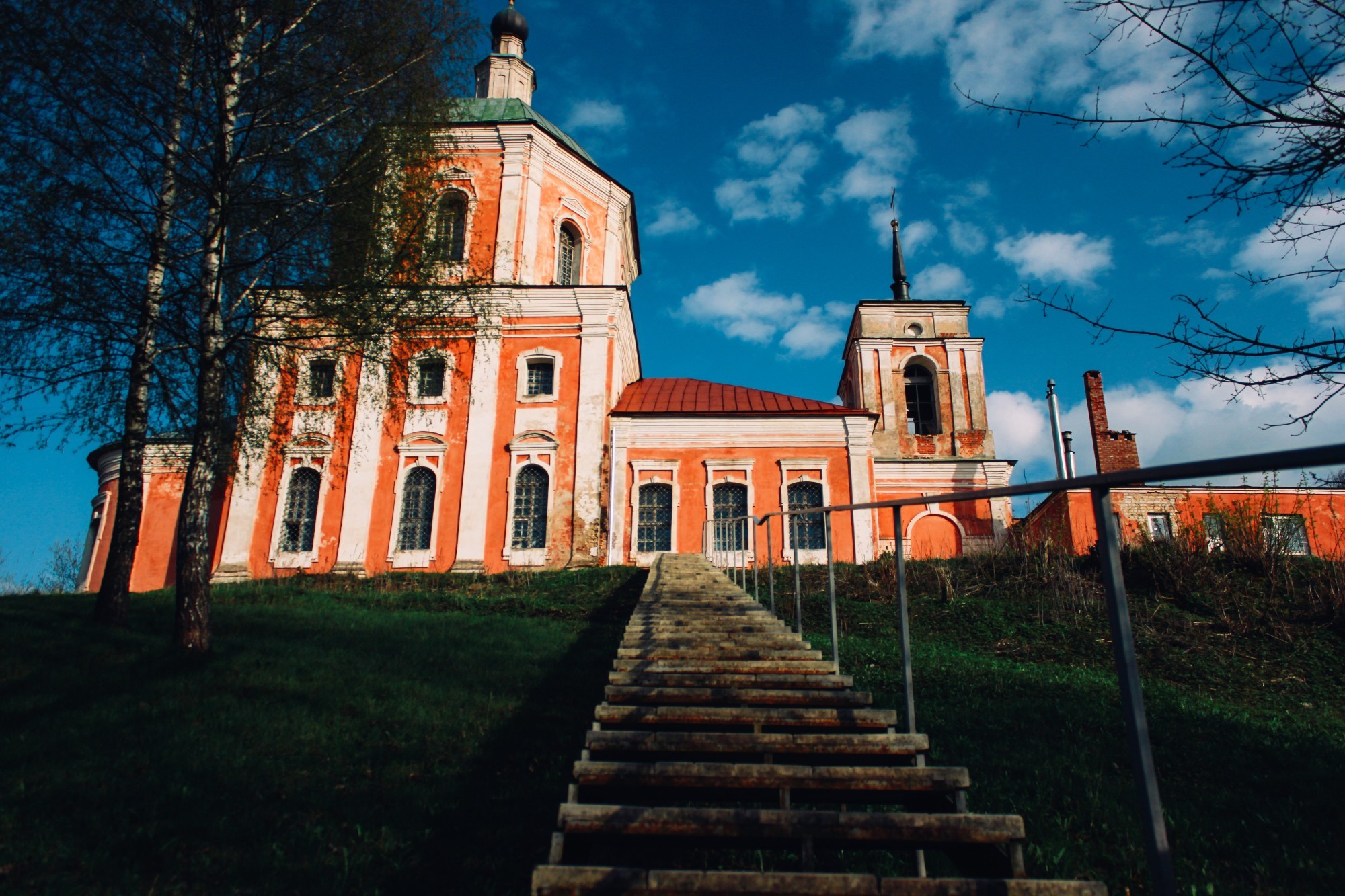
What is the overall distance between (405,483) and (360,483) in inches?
45.2

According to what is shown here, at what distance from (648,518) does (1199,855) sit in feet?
53.4

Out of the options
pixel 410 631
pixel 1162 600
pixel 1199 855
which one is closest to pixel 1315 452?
pixel 1199 855

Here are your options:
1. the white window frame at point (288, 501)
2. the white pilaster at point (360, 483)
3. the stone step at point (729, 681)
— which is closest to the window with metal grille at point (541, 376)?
the white pilaster at point (360, 483)

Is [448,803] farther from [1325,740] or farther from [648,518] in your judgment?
[648,518]

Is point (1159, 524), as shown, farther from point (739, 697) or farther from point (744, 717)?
point (744, 717)

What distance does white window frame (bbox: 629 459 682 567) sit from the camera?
63.2 ft

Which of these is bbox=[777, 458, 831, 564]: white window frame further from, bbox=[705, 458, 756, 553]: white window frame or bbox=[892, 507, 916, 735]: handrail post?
bbox=[892, 507, 916, 735]: handrail post

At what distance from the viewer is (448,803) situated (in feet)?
13.1

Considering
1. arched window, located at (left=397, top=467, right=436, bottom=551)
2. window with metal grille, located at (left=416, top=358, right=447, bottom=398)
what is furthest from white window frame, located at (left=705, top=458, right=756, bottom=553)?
window with metal grille, located at (left=416, top=358, right=447, bottom=398)

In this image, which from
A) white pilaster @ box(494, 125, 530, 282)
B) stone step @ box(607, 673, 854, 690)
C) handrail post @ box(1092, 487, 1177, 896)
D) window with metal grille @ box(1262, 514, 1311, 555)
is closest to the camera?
handrail post @ box(1092, 487, 1177, 896)

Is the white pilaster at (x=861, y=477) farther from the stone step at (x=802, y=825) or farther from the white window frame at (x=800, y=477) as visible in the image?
the stone step at (x=802, y=825)

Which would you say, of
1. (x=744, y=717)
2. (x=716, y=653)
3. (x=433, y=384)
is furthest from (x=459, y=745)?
(x=433, y=384)

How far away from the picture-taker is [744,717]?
3.43m

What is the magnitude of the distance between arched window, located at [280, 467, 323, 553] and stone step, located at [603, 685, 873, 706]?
58.0ft
